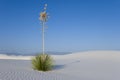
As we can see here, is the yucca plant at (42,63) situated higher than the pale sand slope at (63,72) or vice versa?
the yucca plant at (42,63)

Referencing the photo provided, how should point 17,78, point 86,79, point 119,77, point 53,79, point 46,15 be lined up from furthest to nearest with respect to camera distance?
point 46,15
point 119,77
point 86,79
point 53,79
point 17,78

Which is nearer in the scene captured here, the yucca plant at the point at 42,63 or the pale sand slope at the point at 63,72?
the pale sand slope at the point at 63,72

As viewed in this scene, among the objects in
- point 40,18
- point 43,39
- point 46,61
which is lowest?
point 46,61

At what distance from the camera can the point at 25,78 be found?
1078 cm

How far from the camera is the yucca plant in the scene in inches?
575

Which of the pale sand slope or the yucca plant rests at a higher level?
the yucca plant

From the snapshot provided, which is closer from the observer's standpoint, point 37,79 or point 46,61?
point 37,79

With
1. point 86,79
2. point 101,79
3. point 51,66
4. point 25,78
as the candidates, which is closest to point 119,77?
point 101,79

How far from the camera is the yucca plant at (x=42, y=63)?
14602mm

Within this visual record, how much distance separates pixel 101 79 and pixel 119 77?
1701 mm

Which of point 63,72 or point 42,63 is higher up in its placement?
point 42,63

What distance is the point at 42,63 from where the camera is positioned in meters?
14.7

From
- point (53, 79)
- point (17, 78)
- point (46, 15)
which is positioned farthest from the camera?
point (46, 15)

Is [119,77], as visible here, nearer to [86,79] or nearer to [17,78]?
[86,79]
